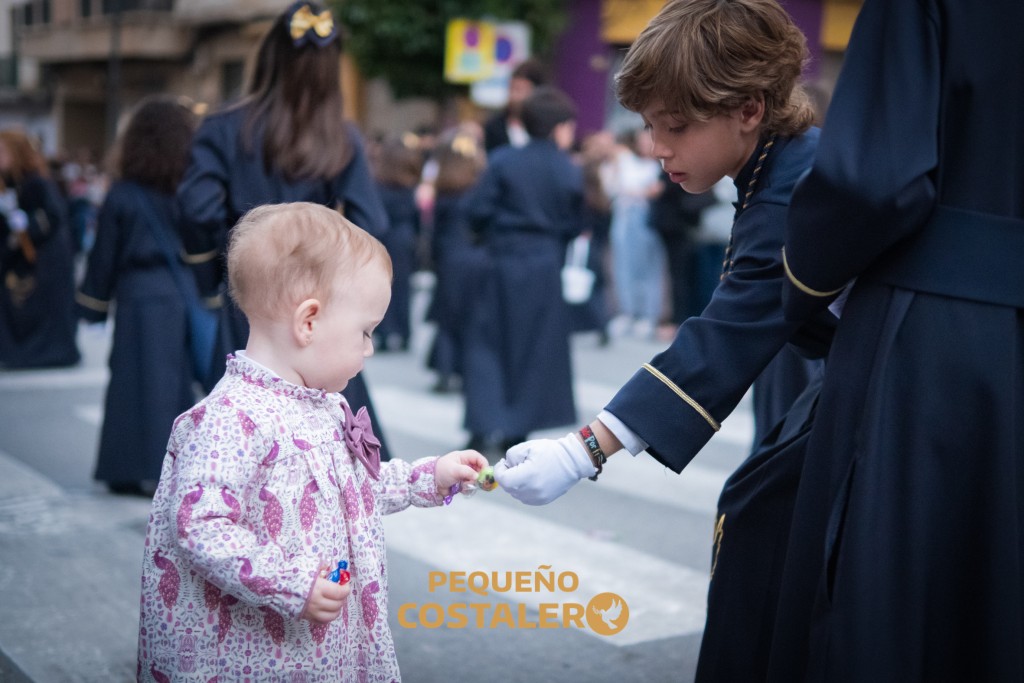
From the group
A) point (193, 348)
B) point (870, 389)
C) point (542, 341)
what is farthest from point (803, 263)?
point (542, 341)

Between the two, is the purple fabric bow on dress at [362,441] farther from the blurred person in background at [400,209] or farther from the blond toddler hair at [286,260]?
the blurred person in background at [400,209]

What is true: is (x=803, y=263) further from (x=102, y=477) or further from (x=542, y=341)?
(x=542, y=341)

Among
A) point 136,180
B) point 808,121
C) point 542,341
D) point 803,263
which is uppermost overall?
point 808,121

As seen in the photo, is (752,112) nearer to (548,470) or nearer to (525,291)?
(548,470)

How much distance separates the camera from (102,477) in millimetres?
5699

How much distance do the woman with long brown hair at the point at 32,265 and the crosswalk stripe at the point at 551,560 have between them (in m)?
5.50

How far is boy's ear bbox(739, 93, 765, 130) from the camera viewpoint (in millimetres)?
2379

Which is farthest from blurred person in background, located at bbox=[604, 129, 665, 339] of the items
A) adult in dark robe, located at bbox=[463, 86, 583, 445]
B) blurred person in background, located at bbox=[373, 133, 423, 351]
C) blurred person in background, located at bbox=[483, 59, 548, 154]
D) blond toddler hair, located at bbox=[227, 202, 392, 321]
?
blond toddler hair, located at bbox=[227, 202, 392, 321]

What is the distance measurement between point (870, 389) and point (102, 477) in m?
4.51

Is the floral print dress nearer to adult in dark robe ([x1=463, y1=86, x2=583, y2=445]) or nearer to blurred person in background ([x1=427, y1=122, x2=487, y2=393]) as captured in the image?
adult in dark robe ([x1=463, y1=86, x2=583, y2=445])

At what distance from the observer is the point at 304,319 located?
7.19ft

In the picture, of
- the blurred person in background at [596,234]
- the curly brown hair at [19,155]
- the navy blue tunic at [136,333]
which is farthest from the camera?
the blurred person in background at [596,234]

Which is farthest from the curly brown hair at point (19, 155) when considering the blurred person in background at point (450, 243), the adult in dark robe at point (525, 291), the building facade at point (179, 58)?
the adult in dark robe at point (525, 291)

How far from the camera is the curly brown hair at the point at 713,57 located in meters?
2.30
